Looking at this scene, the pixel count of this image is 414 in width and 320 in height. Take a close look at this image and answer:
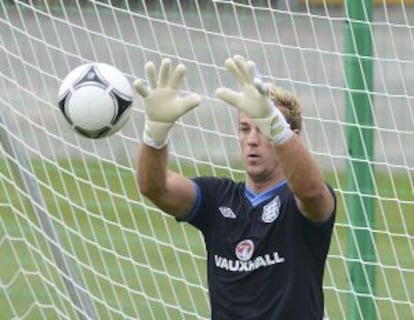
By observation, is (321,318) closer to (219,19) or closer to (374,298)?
(374,298)

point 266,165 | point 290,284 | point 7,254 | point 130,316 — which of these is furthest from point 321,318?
point 7,254

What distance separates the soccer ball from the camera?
532cm

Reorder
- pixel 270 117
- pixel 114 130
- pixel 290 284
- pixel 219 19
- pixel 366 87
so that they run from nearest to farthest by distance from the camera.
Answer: pixel 270 117 → pixel 290 284 → pixel 114 130 → pixel 366 87 → pixel 219 19

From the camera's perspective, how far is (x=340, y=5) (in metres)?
7.32

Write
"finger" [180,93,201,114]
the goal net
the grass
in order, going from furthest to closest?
the grass < the goal net < "finger" [180,93,201,114]

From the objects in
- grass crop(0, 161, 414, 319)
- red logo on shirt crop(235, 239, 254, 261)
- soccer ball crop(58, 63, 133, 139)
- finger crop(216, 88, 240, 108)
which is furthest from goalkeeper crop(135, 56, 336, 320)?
grass crop(0, 161, 414, 319)

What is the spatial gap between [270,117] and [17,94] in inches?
115

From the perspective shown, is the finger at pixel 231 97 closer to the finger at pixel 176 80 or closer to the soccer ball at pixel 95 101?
the finger at pixel 176 80

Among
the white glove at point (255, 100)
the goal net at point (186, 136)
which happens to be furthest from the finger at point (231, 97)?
the goal net at point (186, 136)

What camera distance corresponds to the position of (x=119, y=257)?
291 inches

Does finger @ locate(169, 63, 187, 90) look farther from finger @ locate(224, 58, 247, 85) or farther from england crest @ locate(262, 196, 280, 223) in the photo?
england crest @ locate(262, 196, 280, 223)

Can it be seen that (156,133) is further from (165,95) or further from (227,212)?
(227,212)

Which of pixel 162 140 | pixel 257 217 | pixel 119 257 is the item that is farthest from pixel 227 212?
pixel 119 257

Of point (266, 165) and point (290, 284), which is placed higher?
point (266, 165)
